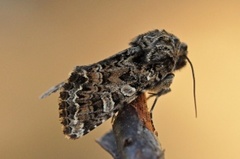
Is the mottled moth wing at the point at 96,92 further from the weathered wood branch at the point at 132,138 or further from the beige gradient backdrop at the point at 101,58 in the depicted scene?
the beige gradient backdrop at the point at 101,58

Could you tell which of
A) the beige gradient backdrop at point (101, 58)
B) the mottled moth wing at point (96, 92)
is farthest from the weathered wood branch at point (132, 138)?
the beige gradient backdrop at point (101, 58)

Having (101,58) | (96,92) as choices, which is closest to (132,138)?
(96,92)

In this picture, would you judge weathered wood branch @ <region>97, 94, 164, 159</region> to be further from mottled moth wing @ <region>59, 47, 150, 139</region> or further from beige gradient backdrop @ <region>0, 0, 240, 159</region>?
beige gradient backdrop @ <region>0, 0, 240, 159</region>

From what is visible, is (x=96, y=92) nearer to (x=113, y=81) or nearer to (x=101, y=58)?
(x=113, y=81)

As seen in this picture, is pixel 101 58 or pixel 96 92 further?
pixel 101 58

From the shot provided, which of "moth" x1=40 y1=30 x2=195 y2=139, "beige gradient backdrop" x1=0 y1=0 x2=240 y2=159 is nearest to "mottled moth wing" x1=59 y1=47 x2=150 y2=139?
"moth" x1=40 y1=30 x2=195 y2=139

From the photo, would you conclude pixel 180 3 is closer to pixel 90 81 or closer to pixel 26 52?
pixel 26 52

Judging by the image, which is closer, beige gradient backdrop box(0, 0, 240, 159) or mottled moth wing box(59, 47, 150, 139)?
mottled moth wing box(59, 47, 150, 139)
